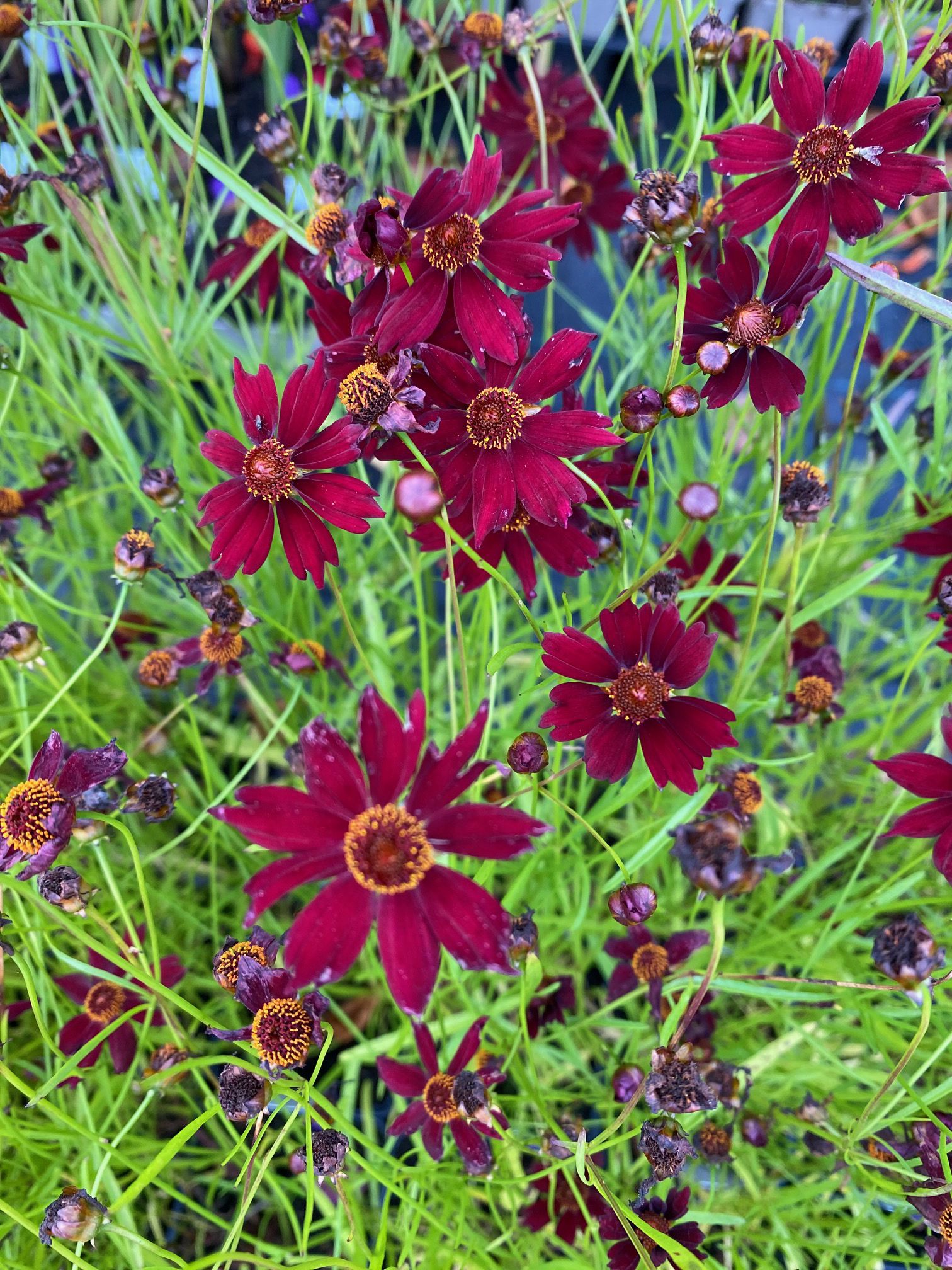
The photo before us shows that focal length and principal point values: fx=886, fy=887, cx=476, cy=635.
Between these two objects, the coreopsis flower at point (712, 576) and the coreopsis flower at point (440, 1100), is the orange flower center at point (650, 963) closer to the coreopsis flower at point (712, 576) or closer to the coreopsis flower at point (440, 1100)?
the coreopsis flower at point (440, 1100)

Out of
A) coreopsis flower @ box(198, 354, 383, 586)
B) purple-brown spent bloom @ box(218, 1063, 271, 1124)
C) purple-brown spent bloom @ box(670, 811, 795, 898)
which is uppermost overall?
coreopsis flower @ box(198, 354, 383, 586)

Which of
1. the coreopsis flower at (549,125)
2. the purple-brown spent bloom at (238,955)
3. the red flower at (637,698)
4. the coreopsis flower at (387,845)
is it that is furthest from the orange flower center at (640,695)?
the coreopsis flower at (549,125)

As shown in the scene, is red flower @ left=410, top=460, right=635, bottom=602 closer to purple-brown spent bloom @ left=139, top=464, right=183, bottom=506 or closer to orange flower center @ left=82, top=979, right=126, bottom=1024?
purple-brown spent bloom @ left=139, top=464, right=183, bottom=506

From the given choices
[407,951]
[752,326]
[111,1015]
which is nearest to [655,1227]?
[407,951]

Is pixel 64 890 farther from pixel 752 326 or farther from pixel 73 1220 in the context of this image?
pixel 752 326

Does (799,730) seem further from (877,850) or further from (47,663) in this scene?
(47,663)

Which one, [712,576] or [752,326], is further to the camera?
[712,576]

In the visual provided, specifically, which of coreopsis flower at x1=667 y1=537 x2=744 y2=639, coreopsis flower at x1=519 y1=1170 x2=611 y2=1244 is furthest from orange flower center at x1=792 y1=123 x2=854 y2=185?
coreopsis flower at x1=519 y1=1170 x2=611 y2=1244
